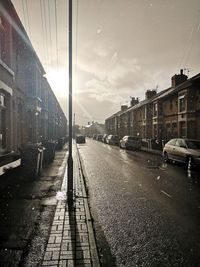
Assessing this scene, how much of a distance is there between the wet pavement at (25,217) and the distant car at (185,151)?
7.95m

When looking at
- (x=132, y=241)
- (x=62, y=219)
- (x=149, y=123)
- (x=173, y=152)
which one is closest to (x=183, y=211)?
(x=132, y=241)

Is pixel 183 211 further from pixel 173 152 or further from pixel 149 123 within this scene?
pixel 149 123

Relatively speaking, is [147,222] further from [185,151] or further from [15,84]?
[15,84]

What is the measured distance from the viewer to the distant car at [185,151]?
586 inches

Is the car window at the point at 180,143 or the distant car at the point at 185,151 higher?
the car window at the point at 180,143

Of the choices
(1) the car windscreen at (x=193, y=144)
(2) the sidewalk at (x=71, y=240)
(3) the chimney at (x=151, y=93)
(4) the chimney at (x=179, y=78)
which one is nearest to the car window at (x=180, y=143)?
(1) the car windscreen at (x=193, y=144)

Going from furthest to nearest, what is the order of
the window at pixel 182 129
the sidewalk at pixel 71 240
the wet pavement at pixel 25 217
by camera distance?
the window at pixel 182 129 < the wet pavement at pixel 25 217 < the sidewalk at pixel 71 240

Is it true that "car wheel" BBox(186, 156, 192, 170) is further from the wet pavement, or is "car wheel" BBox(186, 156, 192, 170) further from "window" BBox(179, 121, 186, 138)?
"window" BBox(179, 121, 186, 138)

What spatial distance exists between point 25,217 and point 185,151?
11781mm

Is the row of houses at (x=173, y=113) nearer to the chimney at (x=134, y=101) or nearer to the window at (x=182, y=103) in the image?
the window at (x=182, y=103)

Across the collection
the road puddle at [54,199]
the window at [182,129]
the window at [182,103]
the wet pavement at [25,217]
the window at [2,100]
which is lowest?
the road puddle at [54,199]

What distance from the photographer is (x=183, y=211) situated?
6758 millimetres

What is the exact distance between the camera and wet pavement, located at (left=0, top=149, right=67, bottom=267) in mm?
4141

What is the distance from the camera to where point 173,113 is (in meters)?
32.7
